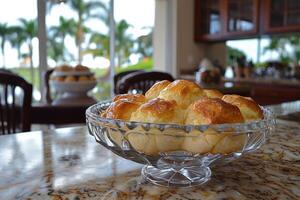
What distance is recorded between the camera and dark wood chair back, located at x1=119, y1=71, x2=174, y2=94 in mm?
1602

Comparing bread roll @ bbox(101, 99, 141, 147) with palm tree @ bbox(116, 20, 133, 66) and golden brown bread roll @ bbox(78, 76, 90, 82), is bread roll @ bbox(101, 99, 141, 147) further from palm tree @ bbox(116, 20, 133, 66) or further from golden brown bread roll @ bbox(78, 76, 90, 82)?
palm tree @ bbox(116, 20, 133, 66)

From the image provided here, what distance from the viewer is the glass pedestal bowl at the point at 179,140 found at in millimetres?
459

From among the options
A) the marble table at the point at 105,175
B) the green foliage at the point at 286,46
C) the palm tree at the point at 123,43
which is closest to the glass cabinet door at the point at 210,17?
the green foliage at the point at 286,46

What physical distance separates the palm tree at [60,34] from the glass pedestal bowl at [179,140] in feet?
11.7

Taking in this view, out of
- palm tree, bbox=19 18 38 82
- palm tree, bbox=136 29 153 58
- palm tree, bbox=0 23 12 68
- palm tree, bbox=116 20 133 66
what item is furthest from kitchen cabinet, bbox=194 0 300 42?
palm tree, bbox=0 23 12 68

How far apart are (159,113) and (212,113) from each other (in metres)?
0.08

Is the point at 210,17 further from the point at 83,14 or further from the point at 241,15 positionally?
the point at 83,14

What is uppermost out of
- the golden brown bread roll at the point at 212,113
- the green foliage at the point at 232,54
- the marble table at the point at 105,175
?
the green foliage at the point at 232,54

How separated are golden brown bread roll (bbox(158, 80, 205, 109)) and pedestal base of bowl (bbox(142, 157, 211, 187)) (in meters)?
0.09

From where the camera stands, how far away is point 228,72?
14.8 feet

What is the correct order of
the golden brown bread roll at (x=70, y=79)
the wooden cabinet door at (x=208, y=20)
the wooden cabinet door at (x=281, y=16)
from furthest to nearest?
1. the wooden cabinet door at (x=208, y=20)
2. the wooden cabinet door at (x=281, y=16)
3. the golden brown bread roll at (x=70, y=79)

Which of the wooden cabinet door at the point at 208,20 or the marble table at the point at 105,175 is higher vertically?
the wooden cabinet door at the point at 208,20

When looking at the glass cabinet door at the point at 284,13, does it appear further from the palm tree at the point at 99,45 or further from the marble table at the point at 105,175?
the marble table at the point at 105,175

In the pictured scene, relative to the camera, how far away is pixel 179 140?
1.54ft
